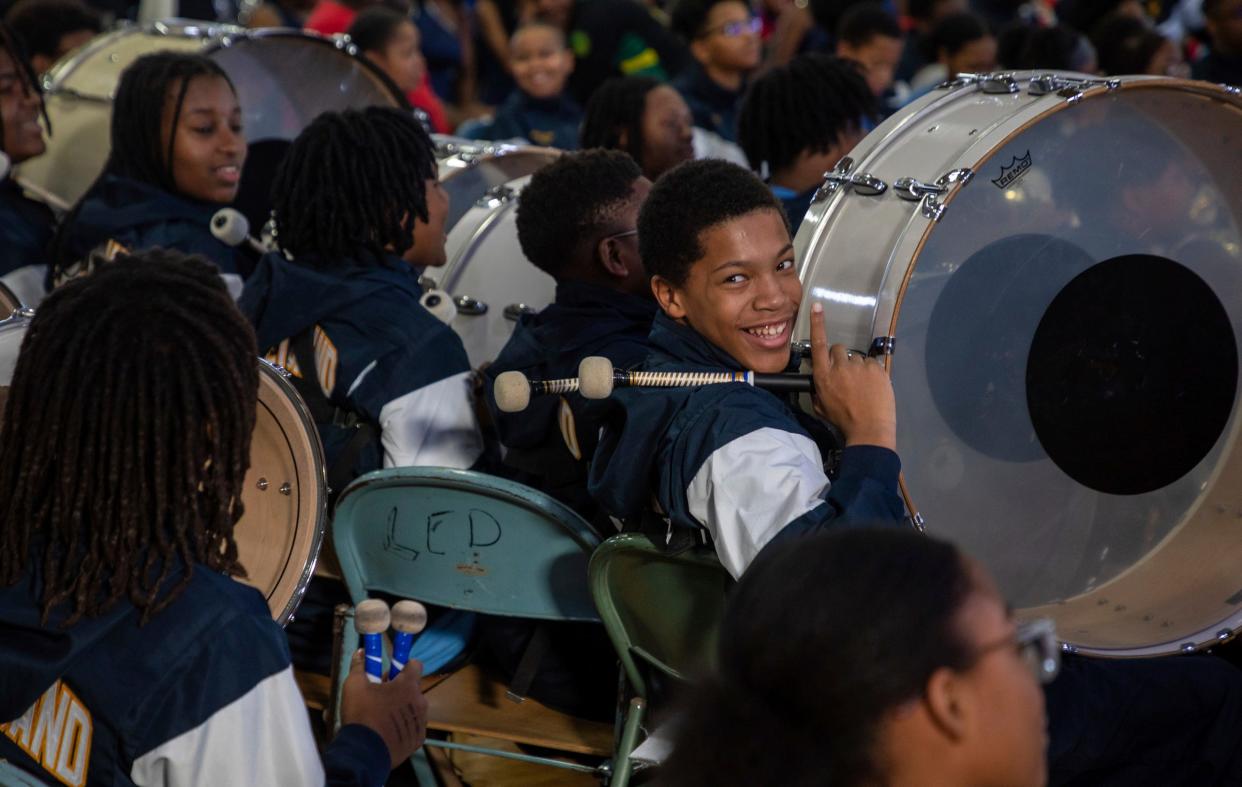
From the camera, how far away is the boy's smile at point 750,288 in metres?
2.07

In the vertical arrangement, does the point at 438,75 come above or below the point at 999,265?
below

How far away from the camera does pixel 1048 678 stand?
1.11 m

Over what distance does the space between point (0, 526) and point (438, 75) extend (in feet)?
20.0

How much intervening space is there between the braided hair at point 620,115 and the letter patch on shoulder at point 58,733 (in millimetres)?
3044

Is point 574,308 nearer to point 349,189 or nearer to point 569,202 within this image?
point 569,202

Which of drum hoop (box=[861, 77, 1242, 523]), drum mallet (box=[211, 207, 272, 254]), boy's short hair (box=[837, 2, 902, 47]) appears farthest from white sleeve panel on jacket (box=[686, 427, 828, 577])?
boy's short hair (box=[837, 2, 902, 47])

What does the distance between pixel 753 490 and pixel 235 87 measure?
290cm

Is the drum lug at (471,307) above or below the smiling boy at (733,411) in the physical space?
below

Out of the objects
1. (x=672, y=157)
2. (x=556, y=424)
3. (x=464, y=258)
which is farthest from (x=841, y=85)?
(x=556, y=424)

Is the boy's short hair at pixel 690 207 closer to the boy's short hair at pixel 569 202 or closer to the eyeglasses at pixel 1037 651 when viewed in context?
the boy's short hair at pixel 569 202

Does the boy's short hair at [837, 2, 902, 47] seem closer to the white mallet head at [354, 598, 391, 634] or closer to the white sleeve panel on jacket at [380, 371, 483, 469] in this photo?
the white sleeve panel on jacket at [380, 371, 483, 469]

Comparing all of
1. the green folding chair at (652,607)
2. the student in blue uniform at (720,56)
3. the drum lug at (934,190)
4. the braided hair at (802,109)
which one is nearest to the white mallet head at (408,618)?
the green folding chair at (652,607)

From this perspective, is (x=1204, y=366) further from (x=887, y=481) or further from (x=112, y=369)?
(x=112, y=369)

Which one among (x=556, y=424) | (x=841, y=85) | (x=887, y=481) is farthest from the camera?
(x=841, y=85)
